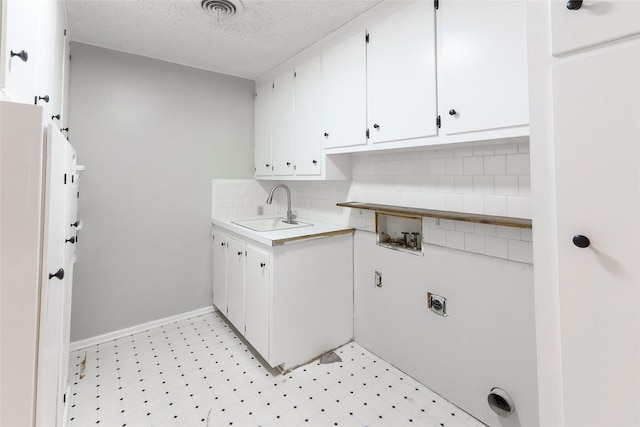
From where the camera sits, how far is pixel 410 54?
1.63 m

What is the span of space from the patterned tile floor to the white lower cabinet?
0.15 metres

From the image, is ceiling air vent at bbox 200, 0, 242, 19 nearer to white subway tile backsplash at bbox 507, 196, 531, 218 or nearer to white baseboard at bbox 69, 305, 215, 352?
white subway tile backsplash at bbox 507, 196, 531, 218

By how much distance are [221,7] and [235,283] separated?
1.94 meters

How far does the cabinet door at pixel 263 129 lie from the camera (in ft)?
9.53

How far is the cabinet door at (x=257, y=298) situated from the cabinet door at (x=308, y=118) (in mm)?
793

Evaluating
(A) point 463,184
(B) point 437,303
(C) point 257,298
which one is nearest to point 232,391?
(C) point 257,298

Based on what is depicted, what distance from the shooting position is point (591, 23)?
0.66 metres

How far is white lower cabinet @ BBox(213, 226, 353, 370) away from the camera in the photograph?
2.01m

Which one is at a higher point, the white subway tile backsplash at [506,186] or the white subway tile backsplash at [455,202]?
the white subway tile backsplash at [506,186]

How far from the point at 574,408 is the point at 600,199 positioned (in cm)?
49

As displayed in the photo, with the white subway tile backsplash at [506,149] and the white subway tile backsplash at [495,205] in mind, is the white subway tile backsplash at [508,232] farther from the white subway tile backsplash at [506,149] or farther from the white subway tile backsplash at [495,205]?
the white subway tile backsplash at [506,149]

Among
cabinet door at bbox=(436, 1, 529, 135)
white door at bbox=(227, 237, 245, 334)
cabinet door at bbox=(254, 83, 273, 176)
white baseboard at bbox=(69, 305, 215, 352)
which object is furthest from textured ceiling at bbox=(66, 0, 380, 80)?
white baseboard at bbox=(69, 305, 215, 352)

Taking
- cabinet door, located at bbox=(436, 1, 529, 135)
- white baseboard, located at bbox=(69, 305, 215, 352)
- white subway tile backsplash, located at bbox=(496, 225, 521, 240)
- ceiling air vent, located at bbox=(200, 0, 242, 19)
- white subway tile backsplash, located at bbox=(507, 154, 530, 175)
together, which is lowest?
white baseboard, located at bbox=(69, 305, 215, 352)

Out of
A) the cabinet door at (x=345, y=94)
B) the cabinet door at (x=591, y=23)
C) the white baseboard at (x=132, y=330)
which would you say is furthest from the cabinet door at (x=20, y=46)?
the white baseboard at (x=132, y=330)
